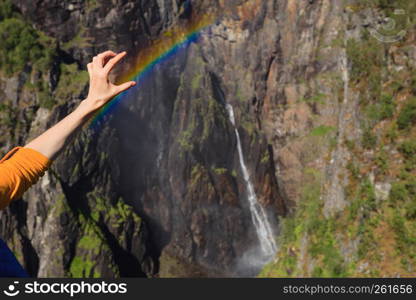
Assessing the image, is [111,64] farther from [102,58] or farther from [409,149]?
[409,149]

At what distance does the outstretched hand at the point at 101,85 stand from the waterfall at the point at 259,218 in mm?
40842

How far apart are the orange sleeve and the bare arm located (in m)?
0.04

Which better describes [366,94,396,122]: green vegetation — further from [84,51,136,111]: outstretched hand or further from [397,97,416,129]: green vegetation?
[84,51,136,111]: outstretched hand

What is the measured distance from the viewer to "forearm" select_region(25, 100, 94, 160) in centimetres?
244

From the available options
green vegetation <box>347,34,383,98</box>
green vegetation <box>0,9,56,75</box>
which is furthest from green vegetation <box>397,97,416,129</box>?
green vegetation <box>0,9,56,75</box>

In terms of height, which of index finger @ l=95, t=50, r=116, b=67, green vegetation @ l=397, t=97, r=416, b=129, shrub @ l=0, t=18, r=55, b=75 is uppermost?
shrub @ l=0, t=18, r=55, b=75

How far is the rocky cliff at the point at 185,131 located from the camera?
37.3 meters

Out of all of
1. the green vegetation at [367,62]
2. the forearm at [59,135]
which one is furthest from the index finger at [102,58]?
the green vegetation at [367,62]

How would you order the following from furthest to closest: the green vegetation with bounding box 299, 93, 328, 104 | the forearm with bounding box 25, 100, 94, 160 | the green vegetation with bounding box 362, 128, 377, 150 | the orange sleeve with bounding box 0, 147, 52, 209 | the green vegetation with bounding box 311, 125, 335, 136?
the green vegetation with bounding box 299, 93, 328, 104 → the green vegetation with bounding box 311, 125, 335, 136 → the green vegetation with bounding box 362, 128, 377, 150 → the forearm with bounding box 25, 100, 94, 160 → the orange sleeve with bounding box 0, 147, 52, 209

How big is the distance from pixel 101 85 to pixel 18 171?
0.64m

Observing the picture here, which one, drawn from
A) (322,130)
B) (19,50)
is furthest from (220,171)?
(19,50)

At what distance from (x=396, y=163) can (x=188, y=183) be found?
2367 cm

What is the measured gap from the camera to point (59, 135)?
2.47 metres

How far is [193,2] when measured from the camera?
155 ft
